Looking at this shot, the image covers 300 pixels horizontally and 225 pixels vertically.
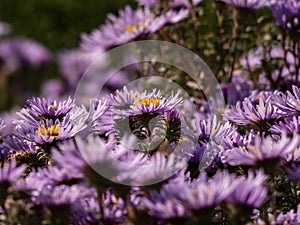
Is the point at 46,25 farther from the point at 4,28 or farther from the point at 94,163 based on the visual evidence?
the point at 94,163

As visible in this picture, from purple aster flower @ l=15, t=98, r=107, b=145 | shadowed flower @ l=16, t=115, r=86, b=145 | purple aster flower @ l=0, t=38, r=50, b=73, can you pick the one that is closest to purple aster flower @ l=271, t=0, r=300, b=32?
purple aster flower @ l=15, t=98, r=107, b=145

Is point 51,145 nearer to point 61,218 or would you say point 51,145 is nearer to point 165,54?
point 61,218

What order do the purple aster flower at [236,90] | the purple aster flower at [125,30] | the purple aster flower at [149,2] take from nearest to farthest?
the purple aster flower at [236,90] → the purple aster flower at [125,30] → the purple aster flower at [149,2]

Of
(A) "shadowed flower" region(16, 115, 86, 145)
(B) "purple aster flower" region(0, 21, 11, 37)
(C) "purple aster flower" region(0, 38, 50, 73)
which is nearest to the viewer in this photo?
(A) "shadowed flower" region(16, 115, 86, 145)

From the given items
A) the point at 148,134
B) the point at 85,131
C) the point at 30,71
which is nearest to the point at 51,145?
the point at 85,131

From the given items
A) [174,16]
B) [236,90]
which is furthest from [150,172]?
[174,16]

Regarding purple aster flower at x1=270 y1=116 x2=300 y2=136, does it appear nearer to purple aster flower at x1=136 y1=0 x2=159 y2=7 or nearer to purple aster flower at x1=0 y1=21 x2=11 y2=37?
purple aster flower at x1=136 y1=0 x2=159 y2=7

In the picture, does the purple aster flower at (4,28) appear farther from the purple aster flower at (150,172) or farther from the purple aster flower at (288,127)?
the purple aster flower at (150,172)

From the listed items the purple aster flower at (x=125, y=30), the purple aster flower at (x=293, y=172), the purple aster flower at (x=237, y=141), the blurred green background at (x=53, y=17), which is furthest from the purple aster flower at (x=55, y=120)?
the blurred green background at (x=53, y=17)
